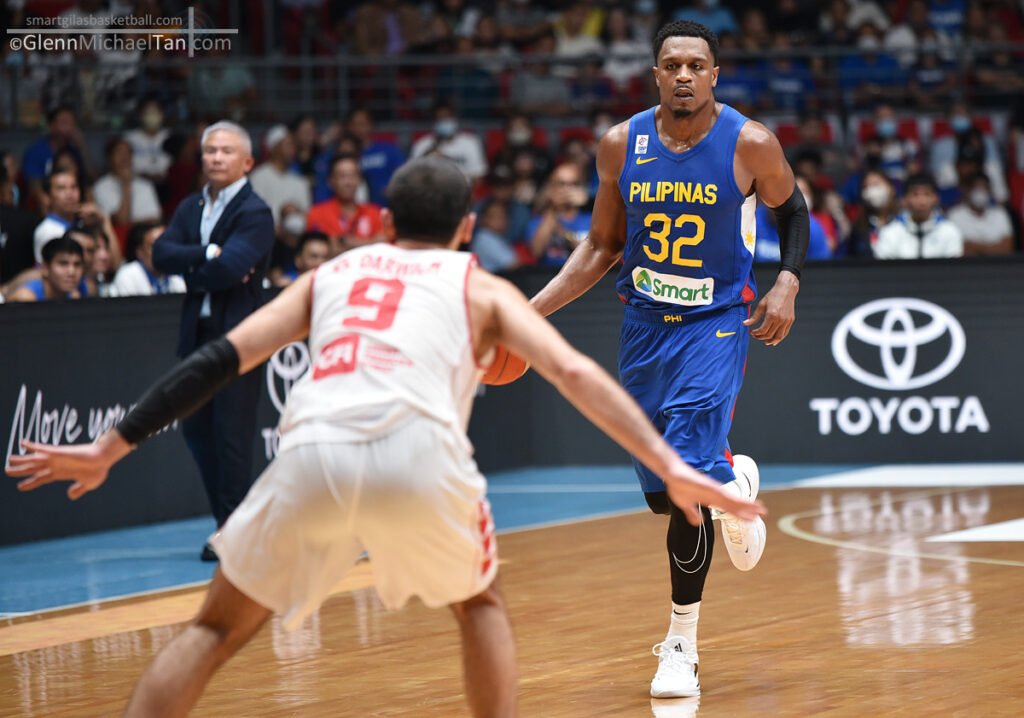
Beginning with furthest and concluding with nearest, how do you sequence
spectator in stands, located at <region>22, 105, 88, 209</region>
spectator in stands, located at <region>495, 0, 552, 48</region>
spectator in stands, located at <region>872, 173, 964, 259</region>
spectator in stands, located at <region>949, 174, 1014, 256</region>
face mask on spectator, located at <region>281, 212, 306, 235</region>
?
1. spectator in stands, located at <region>495, 0, 552, 48</region>
2. spectator in stands, located at <region>949, 174, 1014, 256</region>
3. spectator in stands, located at <region>22, 105, 88, 209</region>
4. face mask on spectator, located at <region>281, 212, 306, 235</region>
5. spectator in stands, located at <region>872, 173, 964, 259</region>

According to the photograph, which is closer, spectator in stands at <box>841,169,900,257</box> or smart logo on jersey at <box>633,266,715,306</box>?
smart logo on jersey at <box>633,266,715,306</box>

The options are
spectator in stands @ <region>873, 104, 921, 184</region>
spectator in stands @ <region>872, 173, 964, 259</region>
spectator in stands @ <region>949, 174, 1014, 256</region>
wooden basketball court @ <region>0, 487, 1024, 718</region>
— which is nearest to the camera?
wooden basketball court @ <region>0, 487, 1024, 718</region>

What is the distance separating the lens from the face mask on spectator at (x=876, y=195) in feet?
41.8

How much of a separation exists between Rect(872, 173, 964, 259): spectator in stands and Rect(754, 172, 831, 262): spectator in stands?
46 centimetres

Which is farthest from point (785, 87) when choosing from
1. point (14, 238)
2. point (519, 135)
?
point (14, 238)

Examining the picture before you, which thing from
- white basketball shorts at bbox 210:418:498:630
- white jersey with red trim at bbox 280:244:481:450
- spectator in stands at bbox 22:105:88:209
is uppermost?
spectator in stands at bbox 22:105:88:209

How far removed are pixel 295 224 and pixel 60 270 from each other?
312 centimetres

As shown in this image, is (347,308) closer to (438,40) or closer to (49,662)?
(49,662)

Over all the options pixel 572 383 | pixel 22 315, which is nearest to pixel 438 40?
pixel 22 315

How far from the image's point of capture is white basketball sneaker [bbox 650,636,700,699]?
5320mm

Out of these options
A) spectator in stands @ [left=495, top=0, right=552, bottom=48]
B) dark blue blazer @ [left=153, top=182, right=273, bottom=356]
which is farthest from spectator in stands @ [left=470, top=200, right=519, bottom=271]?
spectator in stands @ [left=495, top=0, right=552, bottom=48]

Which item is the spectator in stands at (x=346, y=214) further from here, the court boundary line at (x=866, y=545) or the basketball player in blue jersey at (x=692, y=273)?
the basketball player in blue jersey at (x=692, y=273)

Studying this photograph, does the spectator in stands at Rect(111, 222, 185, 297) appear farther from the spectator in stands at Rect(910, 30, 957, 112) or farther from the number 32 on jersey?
the spectator in stands at Rect(910, 30, 957, 112)

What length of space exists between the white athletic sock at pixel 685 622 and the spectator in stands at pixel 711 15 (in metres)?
12.1
